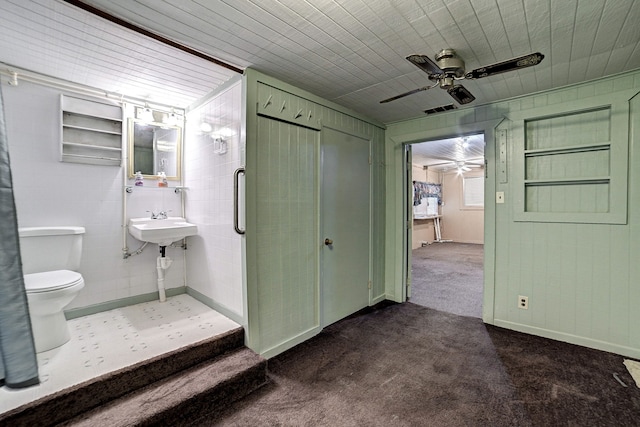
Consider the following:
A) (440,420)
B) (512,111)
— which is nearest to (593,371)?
(440,420)

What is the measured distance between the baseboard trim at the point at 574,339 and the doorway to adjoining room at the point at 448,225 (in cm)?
35

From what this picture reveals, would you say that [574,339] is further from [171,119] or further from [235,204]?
[171,119]

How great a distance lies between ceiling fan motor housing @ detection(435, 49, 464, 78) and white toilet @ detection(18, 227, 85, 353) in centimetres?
285

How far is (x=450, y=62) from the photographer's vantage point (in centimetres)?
180

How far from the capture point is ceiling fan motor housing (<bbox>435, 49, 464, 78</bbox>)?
1755mm

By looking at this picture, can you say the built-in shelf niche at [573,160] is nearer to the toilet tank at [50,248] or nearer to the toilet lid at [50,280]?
the toilet lid at [50,280]

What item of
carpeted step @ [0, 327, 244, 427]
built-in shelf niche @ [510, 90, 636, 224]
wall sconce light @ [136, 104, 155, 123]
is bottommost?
carpeted step @ [0, 327, 244, 427]

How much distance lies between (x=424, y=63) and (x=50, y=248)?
299 centimetres

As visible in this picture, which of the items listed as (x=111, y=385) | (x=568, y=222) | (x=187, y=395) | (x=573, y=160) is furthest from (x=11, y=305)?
A: (x=573, y=160)

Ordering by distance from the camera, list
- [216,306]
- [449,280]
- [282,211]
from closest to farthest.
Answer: [282,211]
[216,306]
[449,280]

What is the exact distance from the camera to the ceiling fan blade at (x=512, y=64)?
1.39m

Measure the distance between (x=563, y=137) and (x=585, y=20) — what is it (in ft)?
4.19

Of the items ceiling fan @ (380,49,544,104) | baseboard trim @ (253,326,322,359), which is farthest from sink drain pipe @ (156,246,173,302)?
ceiling fan @ (380,49,544,104)

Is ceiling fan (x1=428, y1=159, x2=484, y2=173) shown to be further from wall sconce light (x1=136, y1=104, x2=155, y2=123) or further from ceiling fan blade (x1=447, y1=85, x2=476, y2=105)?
wall sconce light (x1=136, y1=104, x2=155, y2=123)
